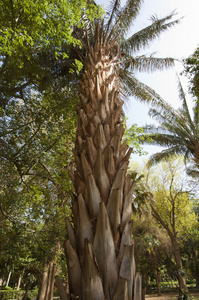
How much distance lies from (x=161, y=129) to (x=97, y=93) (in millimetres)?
12493

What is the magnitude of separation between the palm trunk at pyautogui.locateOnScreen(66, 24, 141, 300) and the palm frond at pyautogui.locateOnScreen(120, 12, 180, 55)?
22.9ft

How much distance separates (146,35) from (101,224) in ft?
28.5

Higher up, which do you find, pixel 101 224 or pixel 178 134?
pixel 178 134

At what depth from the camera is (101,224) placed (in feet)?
5.40

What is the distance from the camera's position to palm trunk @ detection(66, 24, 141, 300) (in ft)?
4.79

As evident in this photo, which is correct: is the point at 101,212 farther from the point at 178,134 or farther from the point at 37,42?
the point at 178,134

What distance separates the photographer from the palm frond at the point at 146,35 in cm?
789

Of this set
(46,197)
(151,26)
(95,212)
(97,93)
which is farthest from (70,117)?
(95,212)

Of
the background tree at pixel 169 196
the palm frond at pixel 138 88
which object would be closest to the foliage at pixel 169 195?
the background tree at pixel 169 196

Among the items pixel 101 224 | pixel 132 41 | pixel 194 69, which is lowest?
pixel 101 224

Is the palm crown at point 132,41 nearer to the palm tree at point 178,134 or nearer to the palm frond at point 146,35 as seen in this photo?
the palm frond at point 146,35

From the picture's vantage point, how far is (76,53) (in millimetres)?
7422

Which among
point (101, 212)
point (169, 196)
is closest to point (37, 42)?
point (101, 212)

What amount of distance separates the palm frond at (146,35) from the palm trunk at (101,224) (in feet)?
22.9
